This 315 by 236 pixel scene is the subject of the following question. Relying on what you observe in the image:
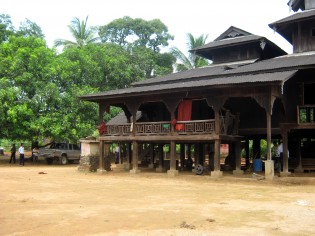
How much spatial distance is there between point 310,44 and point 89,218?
58.1 feet

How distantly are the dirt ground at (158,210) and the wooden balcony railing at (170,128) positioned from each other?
407 cm

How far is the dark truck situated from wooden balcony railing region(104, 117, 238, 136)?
9.88 metres

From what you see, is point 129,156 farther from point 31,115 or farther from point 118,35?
point 118,35

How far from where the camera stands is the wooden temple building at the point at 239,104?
17.7m

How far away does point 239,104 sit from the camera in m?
21.4

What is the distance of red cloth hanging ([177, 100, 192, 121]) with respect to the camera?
20031 millimetres

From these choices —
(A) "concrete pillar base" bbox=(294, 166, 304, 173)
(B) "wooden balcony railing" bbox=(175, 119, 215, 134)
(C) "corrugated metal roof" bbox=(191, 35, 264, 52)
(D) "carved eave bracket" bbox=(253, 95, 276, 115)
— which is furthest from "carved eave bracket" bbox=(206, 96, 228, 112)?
(C) "corrugated metal roof" bbox=(191, 35, 264, 52)

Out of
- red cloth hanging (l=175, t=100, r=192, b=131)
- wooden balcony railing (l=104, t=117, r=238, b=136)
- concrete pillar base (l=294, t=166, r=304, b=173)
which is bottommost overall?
concrete pillar base (l=294, t=166, r=304, b=173)

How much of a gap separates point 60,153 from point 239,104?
51.7 ft

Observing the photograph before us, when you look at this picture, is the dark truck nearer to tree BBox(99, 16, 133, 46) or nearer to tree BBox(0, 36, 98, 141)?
tree BBox(0, 36, 98, 141)

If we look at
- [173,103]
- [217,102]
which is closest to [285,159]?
[217,102]

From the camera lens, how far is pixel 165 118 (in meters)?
23.7

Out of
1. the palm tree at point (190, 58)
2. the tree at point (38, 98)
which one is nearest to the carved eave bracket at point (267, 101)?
the tree at point (38, 98)

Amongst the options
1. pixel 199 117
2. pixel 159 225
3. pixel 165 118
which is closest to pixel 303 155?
pixel 199 117
